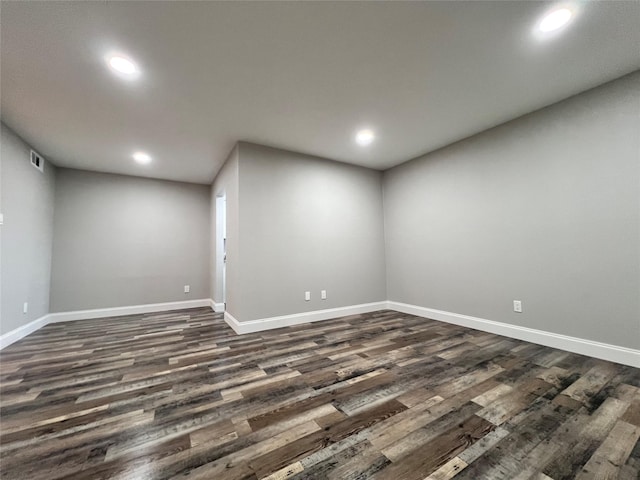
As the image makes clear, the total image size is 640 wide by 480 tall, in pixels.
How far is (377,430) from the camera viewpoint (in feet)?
4.56

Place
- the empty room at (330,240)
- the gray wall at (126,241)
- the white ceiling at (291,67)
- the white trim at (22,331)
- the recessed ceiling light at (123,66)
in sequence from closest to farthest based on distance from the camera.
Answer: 1. the empty room at (330,240)
2. the white ceiling at (291,67)
3. the recessed ceiling light at (123,66)
4. the white trim at (22,331)
5. the gray wall at (126,241)

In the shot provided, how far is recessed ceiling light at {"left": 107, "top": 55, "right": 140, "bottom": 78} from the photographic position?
6.39 feet

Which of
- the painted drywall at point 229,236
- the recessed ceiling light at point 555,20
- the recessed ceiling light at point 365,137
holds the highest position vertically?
the recessed ceiling light at point 365,137

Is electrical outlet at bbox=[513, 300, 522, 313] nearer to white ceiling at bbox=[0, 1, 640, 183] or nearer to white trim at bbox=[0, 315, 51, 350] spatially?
white ceiling at bbox=[0, 1, 640, 183]

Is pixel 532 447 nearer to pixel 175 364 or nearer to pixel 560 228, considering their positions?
pixel 560 228

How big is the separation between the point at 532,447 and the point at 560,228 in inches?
88.6

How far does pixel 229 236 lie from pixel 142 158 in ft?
6.21

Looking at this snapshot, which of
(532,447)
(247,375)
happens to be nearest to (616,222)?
(532,447)

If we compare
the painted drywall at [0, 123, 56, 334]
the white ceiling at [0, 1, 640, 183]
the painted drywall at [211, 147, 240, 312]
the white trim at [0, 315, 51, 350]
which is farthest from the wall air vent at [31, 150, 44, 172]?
the painted drywall at [211, 147, 240, 312]

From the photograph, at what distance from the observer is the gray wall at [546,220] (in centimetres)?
224

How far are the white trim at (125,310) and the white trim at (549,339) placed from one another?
14.4ft

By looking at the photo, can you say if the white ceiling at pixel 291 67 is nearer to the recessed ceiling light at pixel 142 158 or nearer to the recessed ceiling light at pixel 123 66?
the recessed ceiling light at pixel 123 66

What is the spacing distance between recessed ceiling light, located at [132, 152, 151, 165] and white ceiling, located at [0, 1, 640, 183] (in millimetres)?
395

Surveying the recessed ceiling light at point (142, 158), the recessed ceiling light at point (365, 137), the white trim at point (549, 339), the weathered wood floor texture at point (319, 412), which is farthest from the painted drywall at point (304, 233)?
the recessed ceiling light at point (142, 158)
